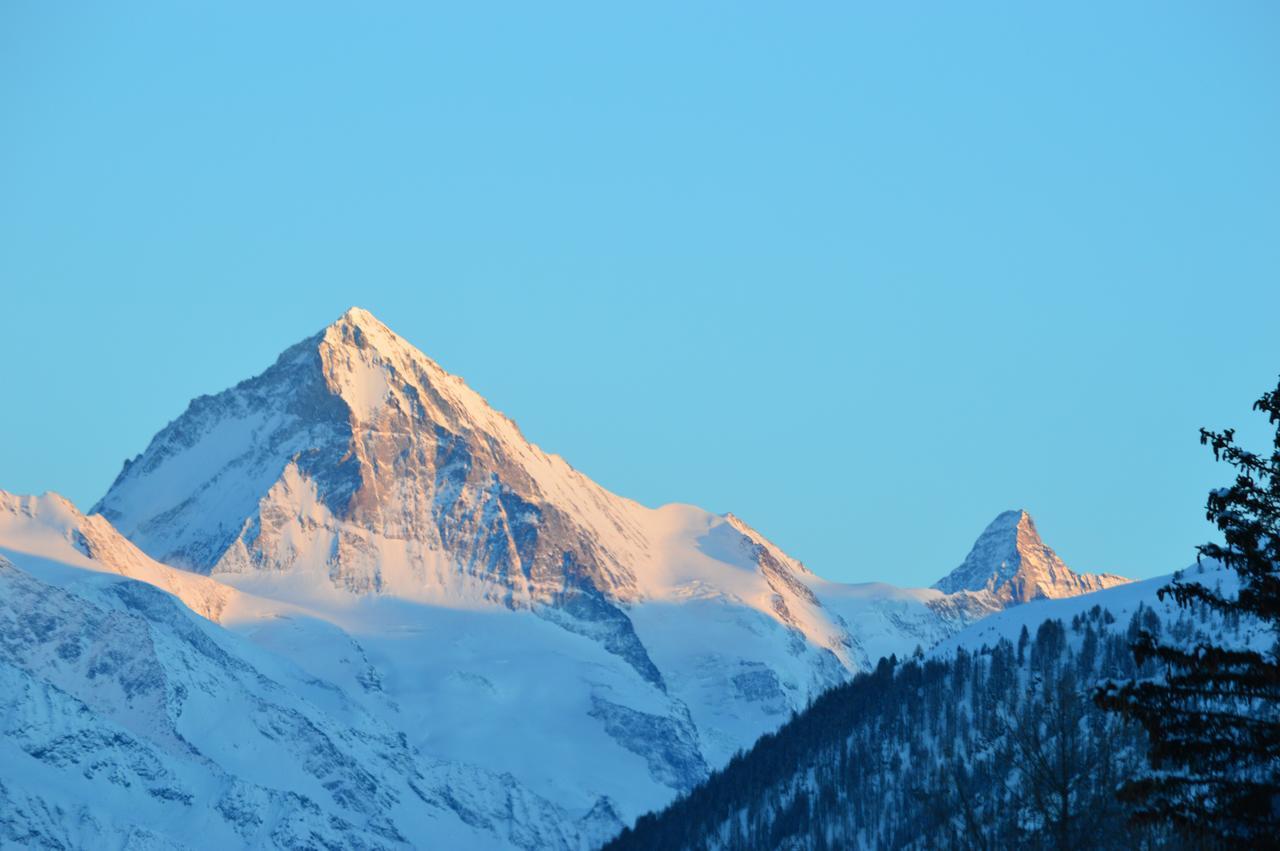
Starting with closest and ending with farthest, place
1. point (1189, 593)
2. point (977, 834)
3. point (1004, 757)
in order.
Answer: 1. point (1189, 593)
2. point (977, 834)
3. point (1004, 757)

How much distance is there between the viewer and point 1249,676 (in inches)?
1797

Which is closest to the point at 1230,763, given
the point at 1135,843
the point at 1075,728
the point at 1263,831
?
the point at 1263,831

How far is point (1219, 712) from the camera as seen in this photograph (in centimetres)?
4475

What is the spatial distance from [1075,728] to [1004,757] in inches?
156

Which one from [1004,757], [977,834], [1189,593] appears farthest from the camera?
[1004,757]

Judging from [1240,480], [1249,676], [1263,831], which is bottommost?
[1263,831]

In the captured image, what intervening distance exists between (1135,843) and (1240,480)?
Answer: 37.1 ft

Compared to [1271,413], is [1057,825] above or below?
below

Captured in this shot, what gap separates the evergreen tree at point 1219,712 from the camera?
147 feet

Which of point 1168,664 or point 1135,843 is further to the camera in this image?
point 1135,843

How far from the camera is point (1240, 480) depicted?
46.8 meters

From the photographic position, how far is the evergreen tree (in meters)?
44.8

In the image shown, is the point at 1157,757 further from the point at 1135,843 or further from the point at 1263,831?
the point at 1135,843

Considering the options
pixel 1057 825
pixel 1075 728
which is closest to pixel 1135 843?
pixel 1057 825
